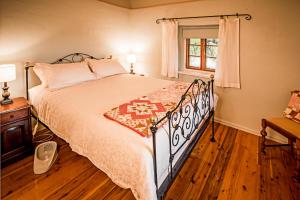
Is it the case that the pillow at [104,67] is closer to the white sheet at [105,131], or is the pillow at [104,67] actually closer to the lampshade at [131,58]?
the white sheet at [105,131]

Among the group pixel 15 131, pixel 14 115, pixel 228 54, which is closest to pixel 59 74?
pixel 14 115

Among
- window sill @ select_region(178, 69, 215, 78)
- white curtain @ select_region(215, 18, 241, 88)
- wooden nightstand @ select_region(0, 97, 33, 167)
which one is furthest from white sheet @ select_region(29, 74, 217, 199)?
white curtain @ select_region(215, 18, 241, 88)

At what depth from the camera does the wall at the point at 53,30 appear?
256 centimetres

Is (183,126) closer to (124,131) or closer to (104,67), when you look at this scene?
(124,131)

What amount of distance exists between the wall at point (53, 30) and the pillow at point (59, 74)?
30 cm

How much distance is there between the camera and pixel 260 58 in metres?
2.69

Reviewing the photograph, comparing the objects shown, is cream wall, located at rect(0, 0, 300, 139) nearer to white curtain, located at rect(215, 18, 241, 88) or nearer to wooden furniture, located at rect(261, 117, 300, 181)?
white curtain, located at rect(215, 18, 241, 88)

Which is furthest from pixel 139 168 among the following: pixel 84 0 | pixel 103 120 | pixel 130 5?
pixel 130 5

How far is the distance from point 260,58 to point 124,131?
2.30 m

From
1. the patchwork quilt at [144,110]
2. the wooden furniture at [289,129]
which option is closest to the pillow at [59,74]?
the patchwork quilt at [144,110]

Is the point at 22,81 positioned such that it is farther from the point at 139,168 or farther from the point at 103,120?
the point at 139,168

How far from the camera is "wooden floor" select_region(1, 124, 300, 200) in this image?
184cm

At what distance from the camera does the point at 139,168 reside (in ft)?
4.34

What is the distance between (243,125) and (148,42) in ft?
8.33
